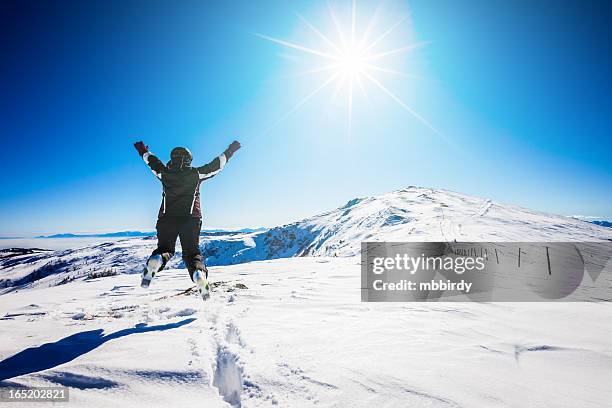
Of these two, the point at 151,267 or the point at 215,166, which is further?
the point at 215,166

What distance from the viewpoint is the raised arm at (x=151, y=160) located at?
499 centimetres

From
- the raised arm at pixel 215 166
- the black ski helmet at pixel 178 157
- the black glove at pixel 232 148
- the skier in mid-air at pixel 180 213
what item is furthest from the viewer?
the black glove at pixel 232 148

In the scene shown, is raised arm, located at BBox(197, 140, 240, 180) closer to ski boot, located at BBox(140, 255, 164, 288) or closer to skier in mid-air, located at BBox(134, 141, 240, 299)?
skier in mid-air, located at BBox(134, 141, 240, 299)

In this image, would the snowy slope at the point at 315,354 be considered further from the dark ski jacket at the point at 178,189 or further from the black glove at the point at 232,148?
the black glove at the point at 232,148

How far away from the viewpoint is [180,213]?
4789 millimetres

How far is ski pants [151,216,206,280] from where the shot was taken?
15.1 ft

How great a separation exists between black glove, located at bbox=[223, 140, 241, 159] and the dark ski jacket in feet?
2.55

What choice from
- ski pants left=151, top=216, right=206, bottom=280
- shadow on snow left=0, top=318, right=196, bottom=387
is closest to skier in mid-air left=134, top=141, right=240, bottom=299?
ski pants left=151, top=216, right=206, bottom=280

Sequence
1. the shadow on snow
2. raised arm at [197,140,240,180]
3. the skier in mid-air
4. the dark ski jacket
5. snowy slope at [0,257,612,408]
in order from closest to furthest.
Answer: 1. snowy slope at [0,257,612,408]
2. the shadow on snow
3. the skier in mid-air
4. the dark ski jacket
5. raised arm at [197,140,240,180]

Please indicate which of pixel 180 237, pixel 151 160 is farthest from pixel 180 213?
pixel 151 160

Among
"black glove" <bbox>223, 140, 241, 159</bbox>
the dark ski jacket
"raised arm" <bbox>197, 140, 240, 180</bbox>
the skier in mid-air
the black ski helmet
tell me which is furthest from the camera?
"black glove" <bbox>223, 140, 241, 159</bbox>

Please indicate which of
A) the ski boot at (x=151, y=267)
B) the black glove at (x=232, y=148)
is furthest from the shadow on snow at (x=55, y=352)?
the black glove at (x=232, y=148)

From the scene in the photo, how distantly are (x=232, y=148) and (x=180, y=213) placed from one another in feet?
5.61

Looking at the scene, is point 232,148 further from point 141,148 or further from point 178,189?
point 141,148
